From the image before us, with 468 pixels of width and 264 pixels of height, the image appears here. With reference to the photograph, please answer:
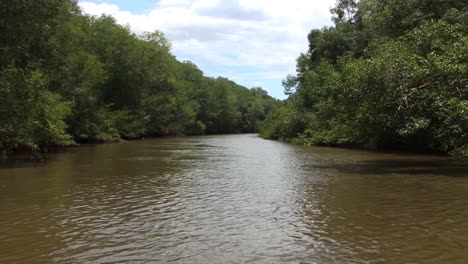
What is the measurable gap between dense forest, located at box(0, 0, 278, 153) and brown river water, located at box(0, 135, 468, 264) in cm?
604

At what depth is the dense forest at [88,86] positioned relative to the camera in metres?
23.4

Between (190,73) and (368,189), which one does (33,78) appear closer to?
(368,189)

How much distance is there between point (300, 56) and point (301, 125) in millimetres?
21654

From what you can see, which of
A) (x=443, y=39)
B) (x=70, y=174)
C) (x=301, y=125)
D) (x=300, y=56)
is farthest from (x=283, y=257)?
(x=300, y=56)

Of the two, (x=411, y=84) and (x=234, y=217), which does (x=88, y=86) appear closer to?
(x=411, y=84)

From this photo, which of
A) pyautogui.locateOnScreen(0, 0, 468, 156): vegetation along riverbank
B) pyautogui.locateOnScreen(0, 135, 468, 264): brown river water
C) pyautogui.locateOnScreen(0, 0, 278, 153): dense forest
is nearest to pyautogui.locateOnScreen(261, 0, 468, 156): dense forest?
pyautogui.locateOnScreen(0, 0, 468, 156): vegetation along riverbank

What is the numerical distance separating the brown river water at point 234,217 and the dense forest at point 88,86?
19.8 ft

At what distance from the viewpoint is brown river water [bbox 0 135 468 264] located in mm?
8438

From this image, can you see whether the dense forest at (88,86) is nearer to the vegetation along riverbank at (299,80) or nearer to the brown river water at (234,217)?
the vegetation along riverbank at (299,80)

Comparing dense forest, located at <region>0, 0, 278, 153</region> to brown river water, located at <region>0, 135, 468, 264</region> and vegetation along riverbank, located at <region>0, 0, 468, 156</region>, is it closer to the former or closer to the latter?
vegetation along riverbank, located at <region>0, 0, 468, 156</region>

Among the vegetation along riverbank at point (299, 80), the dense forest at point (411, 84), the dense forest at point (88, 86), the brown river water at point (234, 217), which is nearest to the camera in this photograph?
the brown river water at point (234, 217)

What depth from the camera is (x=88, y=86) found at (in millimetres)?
48125

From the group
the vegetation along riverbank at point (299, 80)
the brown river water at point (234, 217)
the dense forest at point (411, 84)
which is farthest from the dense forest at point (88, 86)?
the dense forest at point (411, 84)

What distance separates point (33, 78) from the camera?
1009 inches
